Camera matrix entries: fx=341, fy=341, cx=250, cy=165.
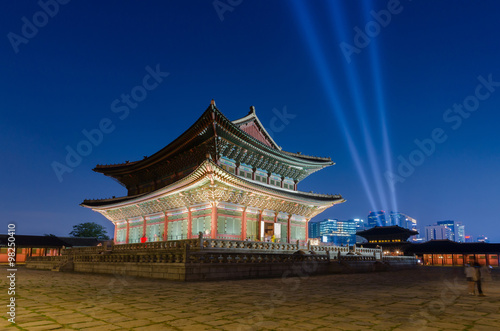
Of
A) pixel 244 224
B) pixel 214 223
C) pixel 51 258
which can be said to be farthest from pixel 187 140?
pixel 51 258

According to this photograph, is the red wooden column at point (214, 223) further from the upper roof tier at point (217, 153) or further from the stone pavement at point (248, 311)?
the stone pavement at point (248, 311)

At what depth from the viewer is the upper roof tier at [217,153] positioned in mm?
27391

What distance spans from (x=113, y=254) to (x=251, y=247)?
9.24 m

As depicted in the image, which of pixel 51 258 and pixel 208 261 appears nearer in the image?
pixel 208 261

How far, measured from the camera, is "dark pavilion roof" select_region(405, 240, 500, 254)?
46.0 metres

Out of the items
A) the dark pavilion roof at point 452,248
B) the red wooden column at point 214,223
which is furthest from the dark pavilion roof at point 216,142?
the dark pavilion roof at point 452,248

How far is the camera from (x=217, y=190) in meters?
25.8

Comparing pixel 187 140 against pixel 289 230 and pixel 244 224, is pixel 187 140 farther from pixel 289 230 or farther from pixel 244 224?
pixel 289 230

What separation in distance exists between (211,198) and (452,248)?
39.9 m

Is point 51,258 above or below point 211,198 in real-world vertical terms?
below

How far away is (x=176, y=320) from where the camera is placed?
6750mm

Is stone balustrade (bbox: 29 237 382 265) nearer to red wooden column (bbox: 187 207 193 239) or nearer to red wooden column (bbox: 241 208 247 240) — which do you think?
red wooden column (bbox: 241 208 247 240)

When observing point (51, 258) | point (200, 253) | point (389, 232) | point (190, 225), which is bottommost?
point (51, 258)

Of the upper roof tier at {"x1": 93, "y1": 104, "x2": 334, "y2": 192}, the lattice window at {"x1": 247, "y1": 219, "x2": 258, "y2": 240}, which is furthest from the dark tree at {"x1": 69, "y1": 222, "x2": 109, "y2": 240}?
the lattice window at {"x1": 247, "y1": 219, "x2": 258, "y2": 240}
